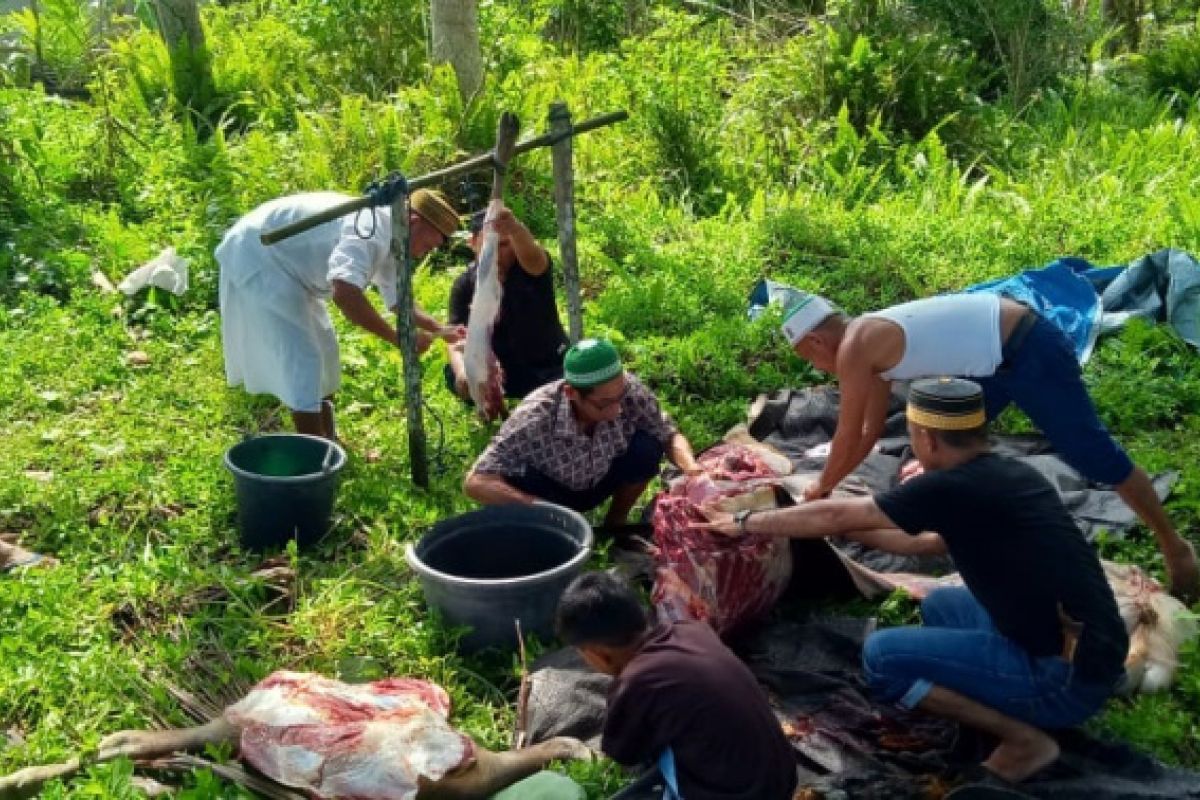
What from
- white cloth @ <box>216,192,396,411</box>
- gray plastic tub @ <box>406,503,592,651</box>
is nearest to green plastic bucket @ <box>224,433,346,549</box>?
white cloth @ <box>216,192,396,411</box>

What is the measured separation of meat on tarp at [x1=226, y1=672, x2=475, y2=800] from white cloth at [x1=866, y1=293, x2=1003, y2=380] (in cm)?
213

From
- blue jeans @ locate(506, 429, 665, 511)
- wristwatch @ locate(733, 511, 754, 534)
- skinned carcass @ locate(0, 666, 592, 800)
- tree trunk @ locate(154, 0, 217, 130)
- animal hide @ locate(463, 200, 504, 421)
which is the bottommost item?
skinned carcass @ locate(0, 666, 592, 800)

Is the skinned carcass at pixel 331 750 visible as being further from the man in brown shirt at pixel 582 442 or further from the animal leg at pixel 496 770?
the man in brown shirt at pixel 582 442

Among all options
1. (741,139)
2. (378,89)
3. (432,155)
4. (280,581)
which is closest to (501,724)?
(280,581)

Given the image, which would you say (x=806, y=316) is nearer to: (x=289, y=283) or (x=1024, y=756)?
(x=1024, y=756)

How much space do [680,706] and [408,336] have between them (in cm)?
253

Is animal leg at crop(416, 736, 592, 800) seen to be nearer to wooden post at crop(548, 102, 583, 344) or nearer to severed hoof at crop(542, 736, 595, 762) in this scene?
severed hoof at crop(542, 736, 595, 762)

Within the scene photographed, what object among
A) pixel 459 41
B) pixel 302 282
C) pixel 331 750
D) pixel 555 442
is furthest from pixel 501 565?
pixel 459 41

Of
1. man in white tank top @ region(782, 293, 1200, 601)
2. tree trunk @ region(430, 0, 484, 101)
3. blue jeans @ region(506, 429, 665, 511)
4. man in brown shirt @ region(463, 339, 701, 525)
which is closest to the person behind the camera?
man in white tank top @ region(782, 293, 1200, 601)

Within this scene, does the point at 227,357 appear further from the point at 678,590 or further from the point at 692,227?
the point at 692,227

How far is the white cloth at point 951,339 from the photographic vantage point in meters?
4.57

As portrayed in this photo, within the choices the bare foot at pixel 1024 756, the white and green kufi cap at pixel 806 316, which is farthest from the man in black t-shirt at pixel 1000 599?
the white and green kufi cap at pixel 806 316

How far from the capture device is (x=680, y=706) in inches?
126

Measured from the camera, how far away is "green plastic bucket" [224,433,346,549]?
5.04 metres
